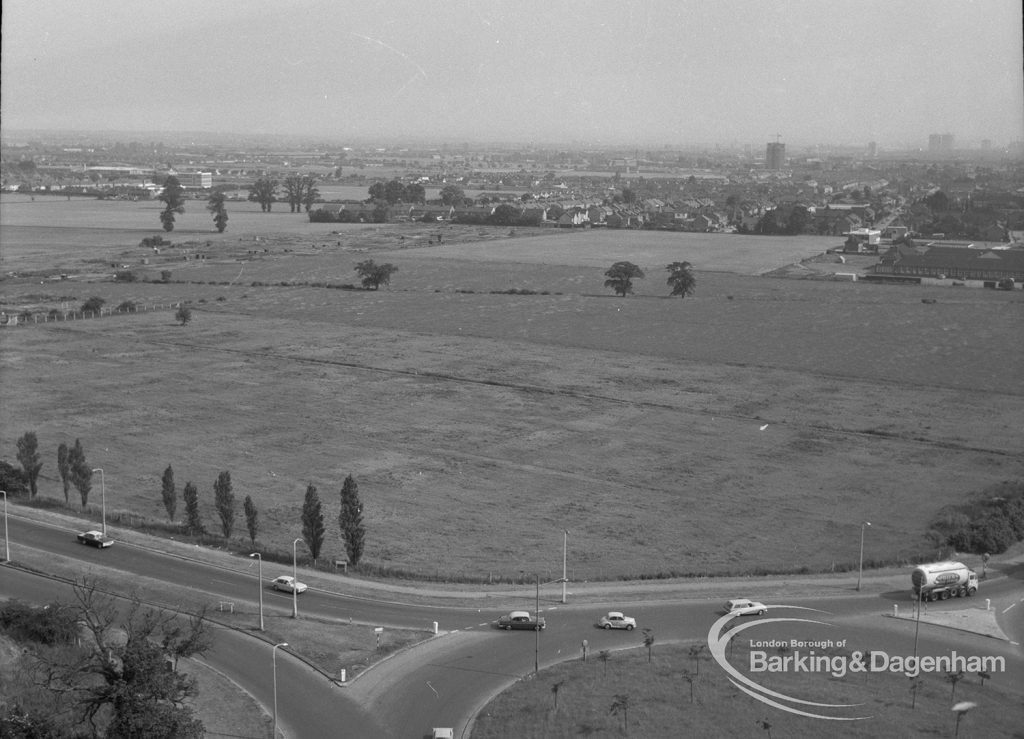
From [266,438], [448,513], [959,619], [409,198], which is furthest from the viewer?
[409,198]

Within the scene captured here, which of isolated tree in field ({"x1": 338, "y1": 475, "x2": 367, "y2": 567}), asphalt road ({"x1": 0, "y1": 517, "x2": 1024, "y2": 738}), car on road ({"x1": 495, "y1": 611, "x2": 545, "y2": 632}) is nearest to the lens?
asphalt road ({"x1": 0, "y1": 517, "x2": 1024, "y2": 738})

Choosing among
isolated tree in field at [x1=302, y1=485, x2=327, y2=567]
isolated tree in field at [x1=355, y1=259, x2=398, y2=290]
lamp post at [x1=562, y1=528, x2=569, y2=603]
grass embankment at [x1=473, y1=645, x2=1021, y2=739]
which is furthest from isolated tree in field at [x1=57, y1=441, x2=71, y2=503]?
isolated tree in field at [x1=355, y1=259, x2=398, y2=290]

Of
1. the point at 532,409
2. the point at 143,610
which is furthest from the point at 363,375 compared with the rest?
the point at 143,610

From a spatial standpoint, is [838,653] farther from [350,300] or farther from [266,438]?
[350,300]

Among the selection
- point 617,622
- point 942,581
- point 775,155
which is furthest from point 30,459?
point 775,155
